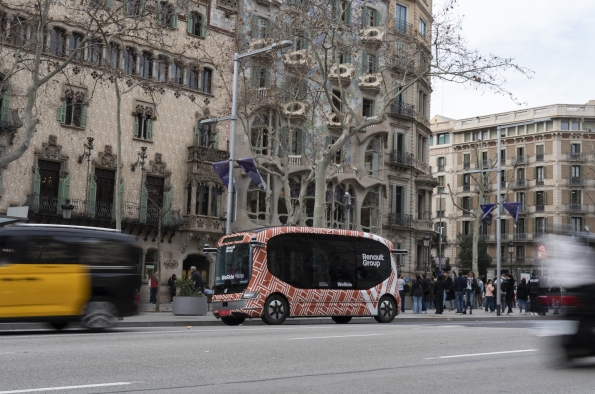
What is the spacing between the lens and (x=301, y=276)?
2339 centimetres

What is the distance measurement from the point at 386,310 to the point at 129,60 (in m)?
23.1

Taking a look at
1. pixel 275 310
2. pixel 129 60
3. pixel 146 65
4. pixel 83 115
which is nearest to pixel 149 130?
pixel 146 65

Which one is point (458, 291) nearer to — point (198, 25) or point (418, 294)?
point (418, 294)

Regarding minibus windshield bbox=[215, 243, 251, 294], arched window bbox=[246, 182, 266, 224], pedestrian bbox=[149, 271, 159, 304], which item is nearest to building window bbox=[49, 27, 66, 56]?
pedestrian bbox=[149, 271, 159, 304]

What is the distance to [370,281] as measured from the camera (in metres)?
25.0

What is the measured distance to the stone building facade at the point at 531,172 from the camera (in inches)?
3511

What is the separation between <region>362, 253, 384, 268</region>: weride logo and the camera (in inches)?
982

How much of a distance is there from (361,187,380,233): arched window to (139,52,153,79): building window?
57.4 ft

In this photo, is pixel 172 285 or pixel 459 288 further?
pixel 172 285

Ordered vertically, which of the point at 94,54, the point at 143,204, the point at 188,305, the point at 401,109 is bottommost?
the point at 188,305

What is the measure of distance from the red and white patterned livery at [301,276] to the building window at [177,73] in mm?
20849

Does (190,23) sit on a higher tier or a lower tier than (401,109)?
higher

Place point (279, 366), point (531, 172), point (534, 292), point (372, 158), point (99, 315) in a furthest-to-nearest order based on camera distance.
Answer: point (531, 172) → point (372, 158) → point (534, 292) → point (99, 315) → point (279, 366)

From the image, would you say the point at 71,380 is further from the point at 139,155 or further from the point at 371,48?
the point at 371,48
